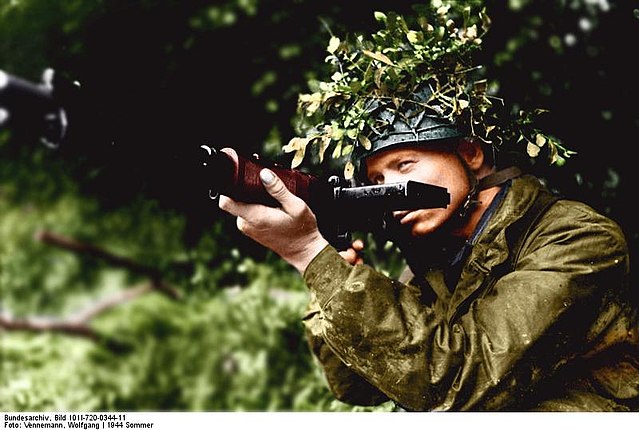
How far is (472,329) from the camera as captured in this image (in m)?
2.31

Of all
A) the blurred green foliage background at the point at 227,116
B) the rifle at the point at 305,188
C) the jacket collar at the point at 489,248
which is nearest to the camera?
the rifle at the point at 305,188

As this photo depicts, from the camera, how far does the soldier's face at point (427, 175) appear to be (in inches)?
103

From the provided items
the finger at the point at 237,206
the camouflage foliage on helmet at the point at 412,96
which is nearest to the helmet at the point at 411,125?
the camouflage foliage on helmet at the point at 412,96

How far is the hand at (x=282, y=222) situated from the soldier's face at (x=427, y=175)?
346 millimetres

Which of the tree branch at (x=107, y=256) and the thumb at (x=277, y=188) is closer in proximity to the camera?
the thumb at (x=277, y=188)

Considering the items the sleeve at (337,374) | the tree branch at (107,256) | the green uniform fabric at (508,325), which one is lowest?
the tree branch at (107,256)

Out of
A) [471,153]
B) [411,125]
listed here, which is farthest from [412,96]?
[471,153]

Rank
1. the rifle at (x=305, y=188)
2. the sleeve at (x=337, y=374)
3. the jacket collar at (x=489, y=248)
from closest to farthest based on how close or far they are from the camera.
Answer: the rifle at (x=305, y=188) < the jacket collar at (x=489, y=248) < the sleeve at (x=337, y=374)

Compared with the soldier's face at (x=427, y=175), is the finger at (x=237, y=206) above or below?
above

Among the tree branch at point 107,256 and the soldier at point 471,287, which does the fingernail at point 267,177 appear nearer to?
the soldier at point 471,287

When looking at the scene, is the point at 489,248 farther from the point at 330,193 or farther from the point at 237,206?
the point at 237,206

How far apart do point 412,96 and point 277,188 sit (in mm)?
→ 610

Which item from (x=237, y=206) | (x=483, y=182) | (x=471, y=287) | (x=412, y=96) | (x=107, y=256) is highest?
(x=412, y=96)
